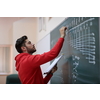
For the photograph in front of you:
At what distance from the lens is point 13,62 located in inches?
72.1

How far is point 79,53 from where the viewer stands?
159 cm

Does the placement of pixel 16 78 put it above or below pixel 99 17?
below

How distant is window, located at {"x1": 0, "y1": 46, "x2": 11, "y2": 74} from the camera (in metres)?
1.81

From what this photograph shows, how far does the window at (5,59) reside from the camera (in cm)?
181

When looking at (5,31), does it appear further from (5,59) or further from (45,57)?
(45,57)

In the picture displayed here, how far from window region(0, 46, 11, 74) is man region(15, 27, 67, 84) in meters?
0.22

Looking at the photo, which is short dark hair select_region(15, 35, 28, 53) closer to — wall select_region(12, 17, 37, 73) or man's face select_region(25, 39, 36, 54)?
man's face select_region(25, 39, 36, 54)

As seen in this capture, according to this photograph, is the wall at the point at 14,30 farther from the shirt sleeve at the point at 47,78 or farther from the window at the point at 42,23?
the shirt sleeve at the point at 47,78

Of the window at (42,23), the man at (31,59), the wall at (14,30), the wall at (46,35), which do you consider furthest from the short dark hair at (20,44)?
the window at (42,23)

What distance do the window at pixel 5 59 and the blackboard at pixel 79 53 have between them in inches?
20.1

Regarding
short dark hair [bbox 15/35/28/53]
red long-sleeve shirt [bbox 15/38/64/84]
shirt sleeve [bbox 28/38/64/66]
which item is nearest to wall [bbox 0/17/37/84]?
short dark hair [bbox 15/35/28/53]
